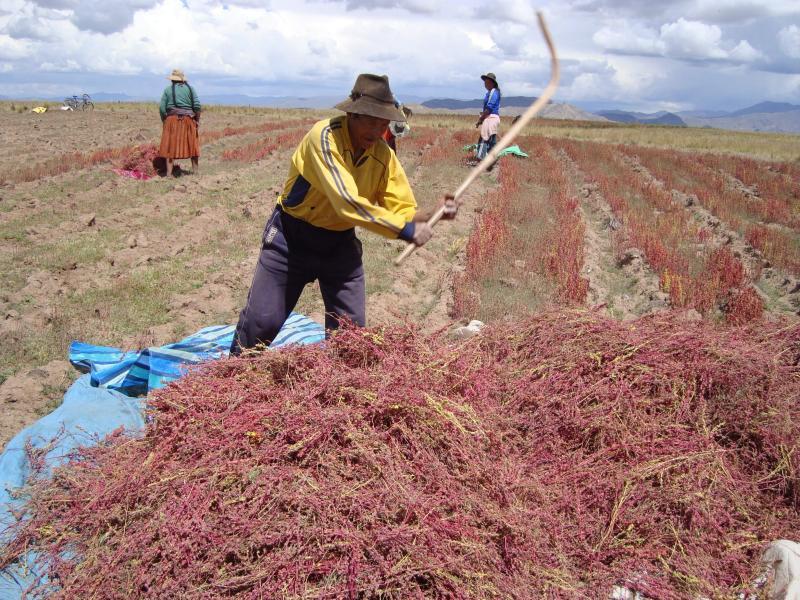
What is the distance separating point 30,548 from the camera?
203 centimetres

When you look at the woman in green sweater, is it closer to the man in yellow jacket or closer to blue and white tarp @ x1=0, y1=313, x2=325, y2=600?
blue and white tarp @ x1=0, y1=313, x2=325, y2=600

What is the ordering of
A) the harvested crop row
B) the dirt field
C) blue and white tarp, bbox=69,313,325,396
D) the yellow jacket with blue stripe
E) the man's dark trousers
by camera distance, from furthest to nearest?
1. the dirt field
2. blue and white tarp, bbox=69,313,325,396
3. the man's dark trousers
4. the yellow jacket with blue stripe
5. the harvested crop row

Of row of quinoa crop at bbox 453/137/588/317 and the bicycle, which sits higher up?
the bicycle

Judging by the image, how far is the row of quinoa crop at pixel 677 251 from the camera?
538 cm

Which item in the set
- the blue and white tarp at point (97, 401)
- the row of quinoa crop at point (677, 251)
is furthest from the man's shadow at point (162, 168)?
the row of quinoa crop at point (677, 251)

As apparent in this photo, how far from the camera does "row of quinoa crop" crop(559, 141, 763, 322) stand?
538 cm

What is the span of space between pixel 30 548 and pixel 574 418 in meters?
2.19

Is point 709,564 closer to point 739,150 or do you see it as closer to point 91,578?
point 91,578

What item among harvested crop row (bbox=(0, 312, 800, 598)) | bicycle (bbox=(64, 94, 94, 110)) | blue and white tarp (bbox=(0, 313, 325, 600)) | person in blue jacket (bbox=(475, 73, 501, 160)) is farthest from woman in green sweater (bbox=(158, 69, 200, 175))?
bicycle (bbox=(64, 94, 94, 110))

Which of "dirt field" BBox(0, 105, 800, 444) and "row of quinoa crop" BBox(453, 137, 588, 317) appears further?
"row of quinoa crop" BBox(453, 137, 588, 317)

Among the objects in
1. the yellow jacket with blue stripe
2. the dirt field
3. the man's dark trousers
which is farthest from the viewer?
the dirt field

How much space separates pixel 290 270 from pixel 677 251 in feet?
19.7

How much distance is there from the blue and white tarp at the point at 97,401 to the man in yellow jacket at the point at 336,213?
500 millimetres

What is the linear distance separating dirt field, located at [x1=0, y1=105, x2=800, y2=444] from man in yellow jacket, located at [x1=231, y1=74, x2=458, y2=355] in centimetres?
70
